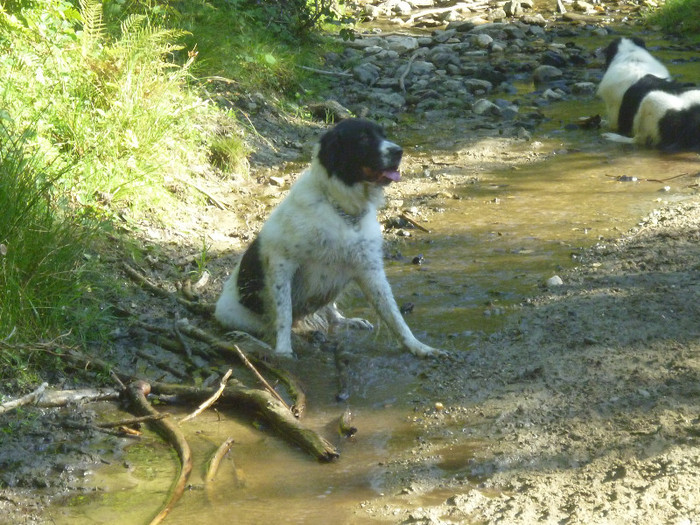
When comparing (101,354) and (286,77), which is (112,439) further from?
(286,77)

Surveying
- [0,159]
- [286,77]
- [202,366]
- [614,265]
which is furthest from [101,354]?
[286,77]

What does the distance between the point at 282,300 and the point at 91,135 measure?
2.12 metres

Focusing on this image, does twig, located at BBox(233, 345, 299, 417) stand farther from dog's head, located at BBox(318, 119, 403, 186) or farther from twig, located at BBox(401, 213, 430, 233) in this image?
twig, located at BBox(401, 213, 430, 233)

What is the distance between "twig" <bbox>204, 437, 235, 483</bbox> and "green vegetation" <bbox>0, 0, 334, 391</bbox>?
0.99 meters

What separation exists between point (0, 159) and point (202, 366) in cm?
145

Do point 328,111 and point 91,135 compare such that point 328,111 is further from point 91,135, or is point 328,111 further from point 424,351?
point 424,351

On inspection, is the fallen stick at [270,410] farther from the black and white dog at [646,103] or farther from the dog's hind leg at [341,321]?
the black and white dog at [646,103]

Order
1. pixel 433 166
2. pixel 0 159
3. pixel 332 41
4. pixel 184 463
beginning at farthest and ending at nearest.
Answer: pixel 332 41
pixel 433 166
pixel 0 159
pixel 184 463

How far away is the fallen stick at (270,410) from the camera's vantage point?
12.3 ft

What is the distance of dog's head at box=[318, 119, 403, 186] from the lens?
15.8 ft

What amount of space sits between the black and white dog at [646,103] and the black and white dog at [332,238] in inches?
181

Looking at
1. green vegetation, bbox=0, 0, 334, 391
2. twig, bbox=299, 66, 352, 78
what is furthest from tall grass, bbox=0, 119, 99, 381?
twig, bbox=299, 66, 352, 78

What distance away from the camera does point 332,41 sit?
1197 cm

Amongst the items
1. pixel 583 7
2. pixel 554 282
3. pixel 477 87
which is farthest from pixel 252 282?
pixel 583 7
